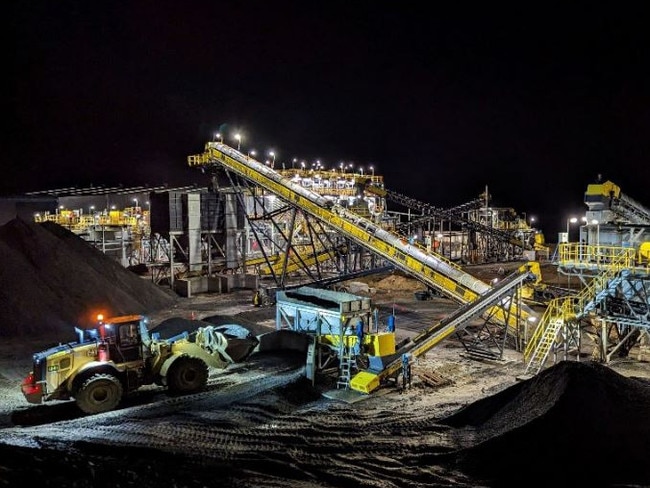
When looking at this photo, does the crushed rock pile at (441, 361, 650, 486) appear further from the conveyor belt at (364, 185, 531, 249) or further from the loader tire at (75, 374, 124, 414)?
the conveyor belt at (364, 185, 531, 249)

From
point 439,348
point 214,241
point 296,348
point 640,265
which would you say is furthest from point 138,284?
point 640,265

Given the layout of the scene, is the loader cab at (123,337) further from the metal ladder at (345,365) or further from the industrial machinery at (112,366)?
the metal ladder at (345,365)

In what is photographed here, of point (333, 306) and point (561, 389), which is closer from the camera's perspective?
point (561, 389)

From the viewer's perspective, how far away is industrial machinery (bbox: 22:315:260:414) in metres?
12.2

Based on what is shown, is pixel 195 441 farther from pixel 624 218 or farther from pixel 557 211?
pixel 557 211

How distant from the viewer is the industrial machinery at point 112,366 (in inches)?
480

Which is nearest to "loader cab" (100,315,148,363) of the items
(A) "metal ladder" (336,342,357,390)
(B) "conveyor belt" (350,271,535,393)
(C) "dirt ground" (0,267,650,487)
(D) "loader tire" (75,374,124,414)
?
(D) "loader tire" (75,374,124,414)

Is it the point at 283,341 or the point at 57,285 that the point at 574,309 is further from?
the point at 57,285

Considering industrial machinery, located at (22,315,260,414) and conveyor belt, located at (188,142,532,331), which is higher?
conveyor belt, located at (188,142,532,331)

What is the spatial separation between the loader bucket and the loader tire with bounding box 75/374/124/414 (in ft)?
17.3

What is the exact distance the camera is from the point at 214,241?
34.5 metres

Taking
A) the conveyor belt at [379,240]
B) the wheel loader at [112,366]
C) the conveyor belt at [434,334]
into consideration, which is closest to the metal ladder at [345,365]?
the conveyor belt at [434,334]

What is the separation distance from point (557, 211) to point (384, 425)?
110309 millimetres

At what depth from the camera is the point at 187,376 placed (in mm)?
13695
